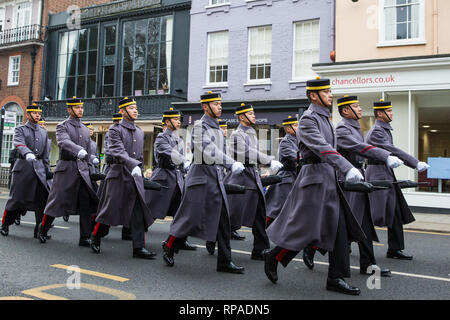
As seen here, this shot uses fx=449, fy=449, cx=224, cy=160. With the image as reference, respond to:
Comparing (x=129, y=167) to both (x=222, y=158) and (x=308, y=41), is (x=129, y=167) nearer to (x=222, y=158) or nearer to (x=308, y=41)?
(x=222, y=158)

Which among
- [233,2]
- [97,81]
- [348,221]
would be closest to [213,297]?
[348,221]

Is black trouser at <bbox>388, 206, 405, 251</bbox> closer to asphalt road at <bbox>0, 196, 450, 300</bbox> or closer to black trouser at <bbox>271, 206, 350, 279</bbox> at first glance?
asphalt road at <bbox>0, 196, 450, 300</bbox>

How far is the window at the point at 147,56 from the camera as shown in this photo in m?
21.5

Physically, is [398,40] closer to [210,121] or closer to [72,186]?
[210,121]

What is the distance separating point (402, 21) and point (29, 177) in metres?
12.7

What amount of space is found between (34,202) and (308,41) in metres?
12.9

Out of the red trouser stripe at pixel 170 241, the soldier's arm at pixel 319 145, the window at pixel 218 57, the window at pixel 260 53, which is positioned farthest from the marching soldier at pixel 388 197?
the window at pixel 218 57

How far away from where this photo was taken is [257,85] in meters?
18.5

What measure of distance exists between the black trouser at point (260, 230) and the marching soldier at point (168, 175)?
Result: 2.05 meters

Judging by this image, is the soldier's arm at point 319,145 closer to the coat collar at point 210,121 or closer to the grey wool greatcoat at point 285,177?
the coat collar at point 210,121

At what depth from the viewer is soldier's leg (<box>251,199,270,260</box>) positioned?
252 inches

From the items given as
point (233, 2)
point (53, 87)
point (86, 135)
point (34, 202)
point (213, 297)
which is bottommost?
point (213, 297)

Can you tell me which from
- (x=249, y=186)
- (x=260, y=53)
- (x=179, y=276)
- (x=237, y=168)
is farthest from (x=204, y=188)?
(x=260, y=53)

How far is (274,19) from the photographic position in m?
18.2
